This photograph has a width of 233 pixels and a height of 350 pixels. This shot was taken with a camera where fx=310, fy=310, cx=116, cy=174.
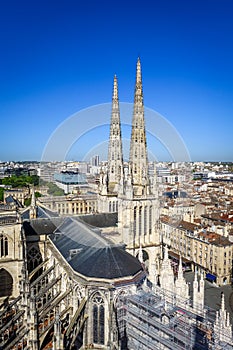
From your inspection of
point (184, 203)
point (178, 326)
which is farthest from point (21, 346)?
point (184, 203)

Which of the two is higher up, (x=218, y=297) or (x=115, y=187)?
(x=115, y=187)

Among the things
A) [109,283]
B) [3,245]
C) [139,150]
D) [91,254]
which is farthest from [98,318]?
[139,150]

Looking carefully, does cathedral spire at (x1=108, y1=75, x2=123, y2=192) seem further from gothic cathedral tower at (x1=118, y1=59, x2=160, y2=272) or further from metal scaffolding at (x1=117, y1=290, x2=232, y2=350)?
metal scaffolding at (x1=117, y1=290, x2=232, y2=350)

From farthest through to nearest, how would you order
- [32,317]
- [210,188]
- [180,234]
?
[210,188]
[180,234]
[32,317]

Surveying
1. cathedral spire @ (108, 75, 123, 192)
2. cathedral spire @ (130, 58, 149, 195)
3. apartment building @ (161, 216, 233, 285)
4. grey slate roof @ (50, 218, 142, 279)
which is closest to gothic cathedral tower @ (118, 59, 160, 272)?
cathedral spire @ (130, 58, 149, 195)

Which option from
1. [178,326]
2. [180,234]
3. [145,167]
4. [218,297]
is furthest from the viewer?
[180,234]

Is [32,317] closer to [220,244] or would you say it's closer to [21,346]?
[21,346]

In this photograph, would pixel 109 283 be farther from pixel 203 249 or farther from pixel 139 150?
pixel 203 249

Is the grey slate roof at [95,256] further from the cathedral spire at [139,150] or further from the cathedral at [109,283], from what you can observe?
the cathedral spire at [139,150]
